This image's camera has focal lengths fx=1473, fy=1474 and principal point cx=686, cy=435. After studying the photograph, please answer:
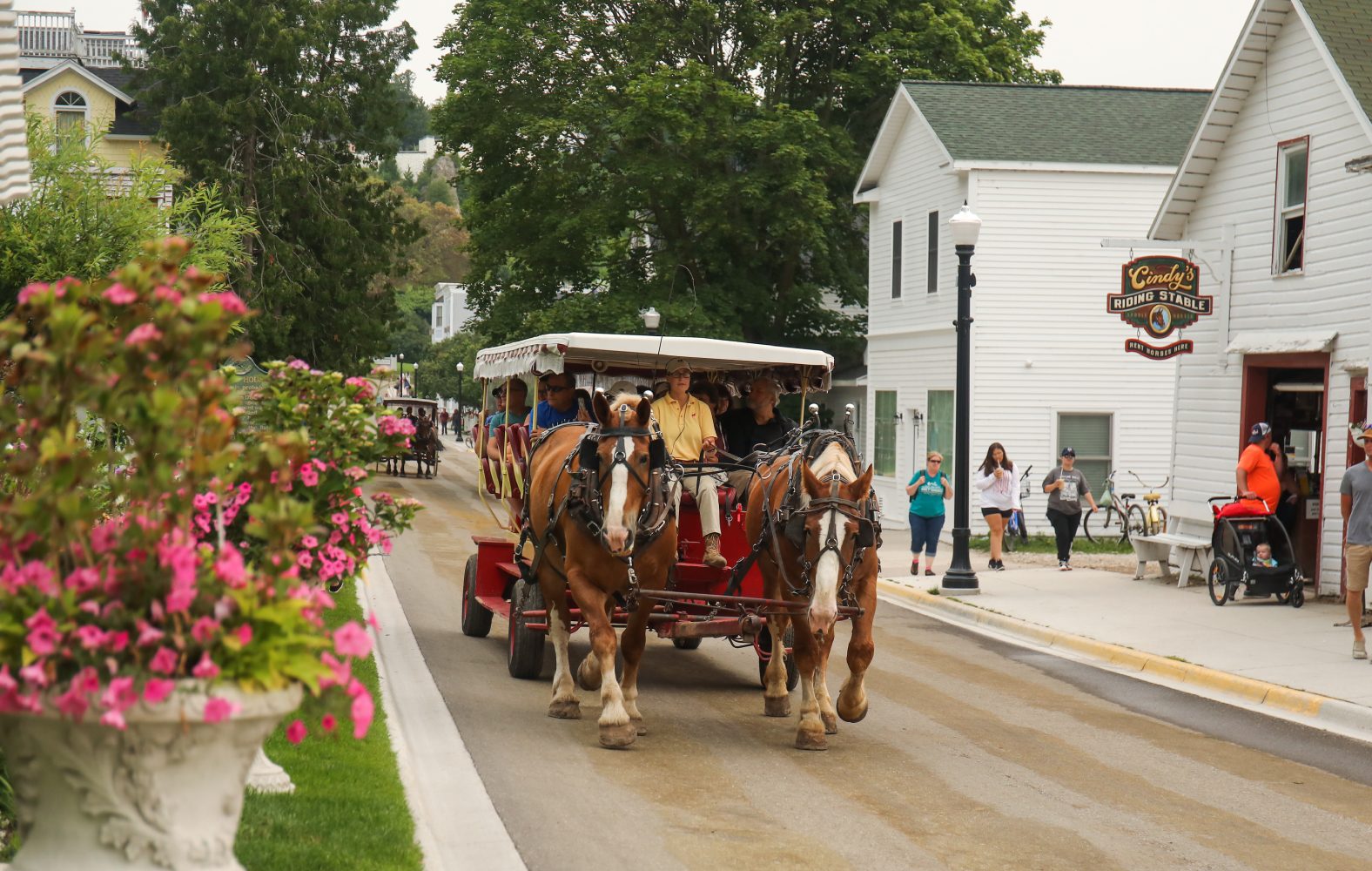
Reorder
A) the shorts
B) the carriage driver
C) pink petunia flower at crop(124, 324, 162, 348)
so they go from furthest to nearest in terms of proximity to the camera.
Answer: the shorts < the carriage driver < pink petunia flower at crop(124, 324, 162, 348)

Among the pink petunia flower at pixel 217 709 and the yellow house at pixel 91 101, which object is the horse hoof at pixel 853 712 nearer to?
the pink petunia flower at pixel 217 709

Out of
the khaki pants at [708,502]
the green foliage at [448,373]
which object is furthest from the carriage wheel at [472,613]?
the green foliage at [448,373]

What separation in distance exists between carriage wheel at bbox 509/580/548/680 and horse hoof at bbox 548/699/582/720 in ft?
4.23

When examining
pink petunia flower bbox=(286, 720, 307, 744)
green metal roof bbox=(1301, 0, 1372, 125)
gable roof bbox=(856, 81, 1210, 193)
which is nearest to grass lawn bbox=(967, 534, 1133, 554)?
gable roof bbox=(856, 81, 1210, 193)

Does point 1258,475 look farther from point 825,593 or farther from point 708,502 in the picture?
point 825,593

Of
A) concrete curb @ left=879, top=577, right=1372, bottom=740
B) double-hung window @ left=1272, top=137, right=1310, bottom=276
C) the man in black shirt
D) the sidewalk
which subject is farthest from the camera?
double-hung window @ left=1272, top=137, right=1310, bottom=276

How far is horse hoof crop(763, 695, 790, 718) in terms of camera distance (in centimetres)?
1106

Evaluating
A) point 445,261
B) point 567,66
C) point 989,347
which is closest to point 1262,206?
point 989,347

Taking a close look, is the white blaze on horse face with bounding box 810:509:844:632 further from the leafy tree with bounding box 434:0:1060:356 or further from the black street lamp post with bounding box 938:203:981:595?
the leafy tree with bounding box 434:0:1060:356

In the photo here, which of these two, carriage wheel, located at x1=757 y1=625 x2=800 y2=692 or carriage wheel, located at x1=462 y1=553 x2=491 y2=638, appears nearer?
carriage wheel, located at x1=757 y1=625 x2=800 y2=692

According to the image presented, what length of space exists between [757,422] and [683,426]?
56.7 inches

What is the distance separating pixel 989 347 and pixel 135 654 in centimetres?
2560

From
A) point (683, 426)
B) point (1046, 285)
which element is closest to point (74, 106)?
point (1046, 285)

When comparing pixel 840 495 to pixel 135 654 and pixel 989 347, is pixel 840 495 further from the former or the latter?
pixel 989 347
